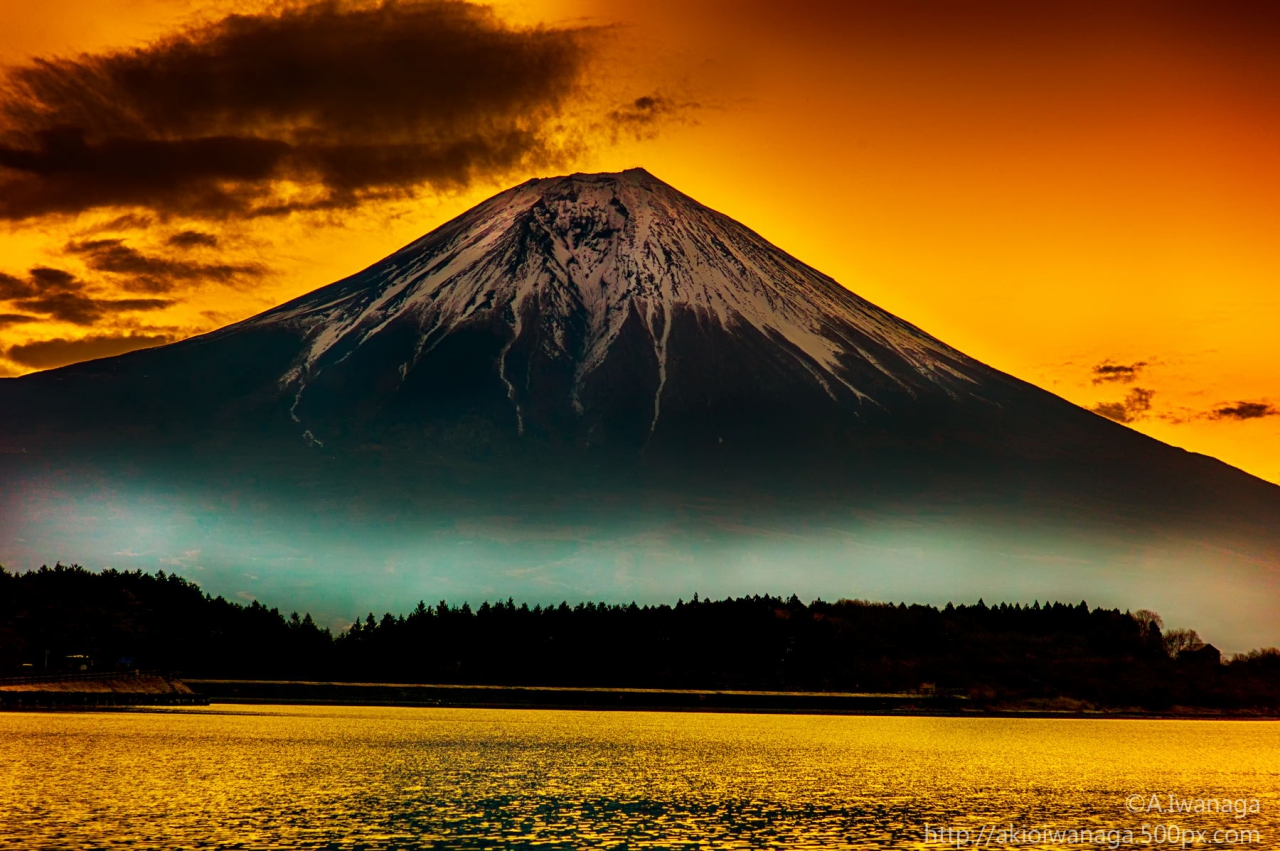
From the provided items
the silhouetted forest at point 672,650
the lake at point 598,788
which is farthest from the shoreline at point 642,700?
the lake at point 598,788

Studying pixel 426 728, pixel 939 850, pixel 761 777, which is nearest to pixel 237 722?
pixel 426 728

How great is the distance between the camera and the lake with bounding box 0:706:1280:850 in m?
44.8

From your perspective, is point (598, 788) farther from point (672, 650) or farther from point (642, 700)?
point (672, 650)

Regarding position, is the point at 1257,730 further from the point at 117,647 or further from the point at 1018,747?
the point at 117,647

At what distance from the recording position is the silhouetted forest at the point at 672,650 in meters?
165

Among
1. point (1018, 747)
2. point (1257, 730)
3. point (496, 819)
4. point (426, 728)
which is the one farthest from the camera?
point (1257, 730)

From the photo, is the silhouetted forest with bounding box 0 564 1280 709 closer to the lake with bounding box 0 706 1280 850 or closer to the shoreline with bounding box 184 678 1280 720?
the shoreline with bounding box 184 678 1280 720

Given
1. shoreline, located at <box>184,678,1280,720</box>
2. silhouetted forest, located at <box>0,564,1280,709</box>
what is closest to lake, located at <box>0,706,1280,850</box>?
shoreline, located at <box>184,678,1280,720</box>

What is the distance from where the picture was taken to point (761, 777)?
68.1 metres

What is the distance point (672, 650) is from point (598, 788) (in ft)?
354

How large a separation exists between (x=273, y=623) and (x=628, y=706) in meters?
52.7

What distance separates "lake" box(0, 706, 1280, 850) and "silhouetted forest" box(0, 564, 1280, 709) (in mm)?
57223

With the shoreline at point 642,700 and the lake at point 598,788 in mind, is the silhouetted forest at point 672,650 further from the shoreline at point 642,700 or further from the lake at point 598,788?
the lake at point 598,788

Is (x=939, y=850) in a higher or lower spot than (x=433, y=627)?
lower
